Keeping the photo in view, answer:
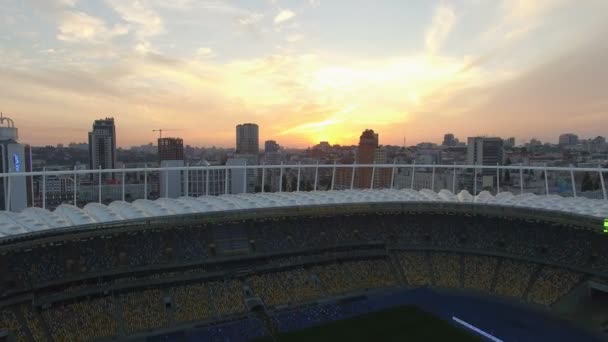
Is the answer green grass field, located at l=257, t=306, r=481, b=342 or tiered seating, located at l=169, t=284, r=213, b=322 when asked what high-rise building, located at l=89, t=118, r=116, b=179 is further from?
green grass field, located at l=257, t=306, r=481, b=342

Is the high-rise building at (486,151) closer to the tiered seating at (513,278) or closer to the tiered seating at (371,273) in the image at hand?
the tiered seating at (513,278)

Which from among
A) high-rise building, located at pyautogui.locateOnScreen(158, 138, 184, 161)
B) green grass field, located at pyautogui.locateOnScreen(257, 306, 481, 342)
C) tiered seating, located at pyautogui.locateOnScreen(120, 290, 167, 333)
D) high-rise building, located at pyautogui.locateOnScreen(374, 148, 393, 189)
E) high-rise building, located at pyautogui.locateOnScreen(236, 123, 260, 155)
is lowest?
green grass field, located at pyautogui.locateOnScreen(257, 306, 481, 342)

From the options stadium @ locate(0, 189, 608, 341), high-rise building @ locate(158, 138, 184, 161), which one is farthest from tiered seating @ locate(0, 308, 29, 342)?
high-rise building @ locate(158, 138, 184, 161)

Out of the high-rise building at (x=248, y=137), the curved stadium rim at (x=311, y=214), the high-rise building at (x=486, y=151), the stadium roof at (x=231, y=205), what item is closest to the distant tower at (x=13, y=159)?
the stadium roof at (x=231, y=205)

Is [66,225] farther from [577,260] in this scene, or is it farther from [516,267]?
[577,260]

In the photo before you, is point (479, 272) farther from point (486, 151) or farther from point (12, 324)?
point (486, 151)

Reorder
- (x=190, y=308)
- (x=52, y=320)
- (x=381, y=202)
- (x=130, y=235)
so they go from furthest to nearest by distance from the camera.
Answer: (x=381, y=202), (x=130, y=235), (x=190, y=308), (x=52, y=320)

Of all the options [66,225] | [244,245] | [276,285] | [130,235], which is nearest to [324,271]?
[276,285]
